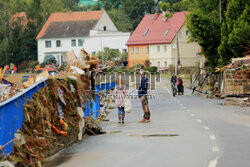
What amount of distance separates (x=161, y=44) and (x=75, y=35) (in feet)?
64.5

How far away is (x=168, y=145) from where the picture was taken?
1331cm

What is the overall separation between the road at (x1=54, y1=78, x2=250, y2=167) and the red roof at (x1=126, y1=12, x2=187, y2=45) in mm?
73494

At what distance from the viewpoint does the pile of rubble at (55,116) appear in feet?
34.3

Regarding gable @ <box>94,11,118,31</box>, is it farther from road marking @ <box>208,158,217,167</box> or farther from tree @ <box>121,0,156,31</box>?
road marking @ <box>208,158,217,167</box>

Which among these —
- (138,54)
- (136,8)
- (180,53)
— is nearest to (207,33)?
(180,53)

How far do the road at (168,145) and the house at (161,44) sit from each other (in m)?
71.7

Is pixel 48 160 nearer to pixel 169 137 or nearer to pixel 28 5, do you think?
pixel 169 137

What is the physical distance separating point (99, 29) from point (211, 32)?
67.2m

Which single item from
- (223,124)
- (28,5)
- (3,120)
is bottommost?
(223,124)

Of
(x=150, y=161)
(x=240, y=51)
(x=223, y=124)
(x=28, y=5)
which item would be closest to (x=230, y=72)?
(x=240, y=51)

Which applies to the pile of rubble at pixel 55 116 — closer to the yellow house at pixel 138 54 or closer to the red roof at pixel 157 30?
the red roof at pixel 157 30

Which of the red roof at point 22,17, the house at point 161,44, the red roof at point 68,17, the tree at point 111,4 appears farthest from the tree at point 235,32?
the tree at point 111,4

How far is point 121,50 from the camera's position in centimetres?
10319

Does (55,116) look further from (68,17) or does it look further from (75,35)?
(68,17)
